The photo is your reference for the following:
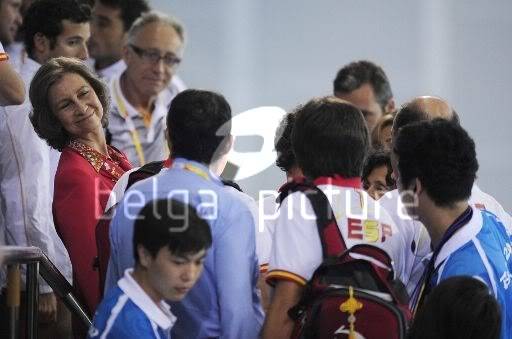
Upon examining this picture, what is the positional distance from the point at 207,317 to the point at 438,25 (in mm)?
6084

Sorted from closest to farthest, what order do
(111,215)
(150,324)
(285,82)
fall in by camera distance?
(150,324) → (111,215) → (285,82)

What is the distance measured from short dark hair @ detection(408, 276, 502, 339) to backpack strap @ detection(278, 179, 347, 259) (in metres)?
0.49

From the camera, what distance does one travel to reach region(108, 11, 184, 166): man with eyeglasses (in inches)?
246

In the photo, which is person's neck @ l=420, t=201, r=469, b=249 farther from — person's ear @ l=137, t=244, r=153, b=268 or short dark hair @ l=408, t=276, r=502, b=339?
person's ear @ l=137, t=244, r=153, b=268

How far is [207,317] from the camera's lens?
3.76 metres

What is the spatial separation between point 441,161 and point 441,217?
171 mm

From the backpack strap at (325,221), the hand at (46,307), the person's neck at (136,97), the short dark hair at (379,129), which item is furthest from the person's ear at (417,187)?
the person's neck at (136,97)

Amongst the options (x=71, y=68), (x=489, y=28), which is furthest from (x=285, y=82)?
(x=71, y=68)

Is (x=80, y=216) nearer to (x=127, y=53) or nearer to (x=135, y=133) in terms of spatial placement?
(x=135, y=133)

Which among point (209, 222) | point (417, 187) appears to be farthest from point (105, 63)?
point (417, 187)

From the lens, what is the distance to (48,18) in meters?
5.60

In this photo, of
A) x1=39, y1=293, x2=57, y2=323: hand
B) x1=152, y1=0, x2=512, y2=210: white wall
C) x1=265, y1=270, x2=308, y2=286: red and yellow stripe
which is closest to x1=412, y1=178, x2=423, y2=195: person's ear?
x1=265, y1=270, x2=308, y2=286: red and yellow stripe

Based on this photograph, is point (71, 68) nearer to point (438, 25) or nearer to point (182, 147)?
point (182, 147)

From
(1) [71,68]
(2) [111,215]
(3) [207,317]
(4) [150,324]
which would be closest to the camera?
(4) [150,324]
